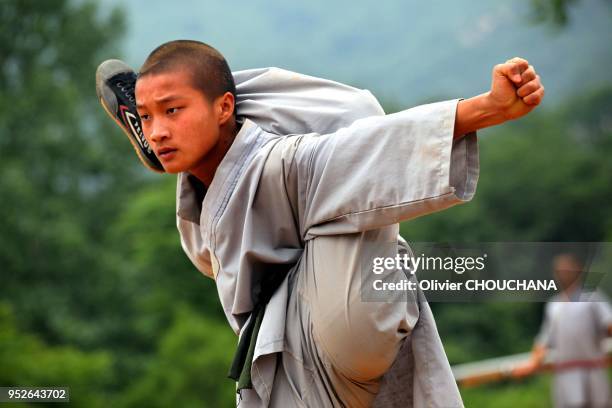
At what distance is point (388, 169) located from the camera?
2543mm

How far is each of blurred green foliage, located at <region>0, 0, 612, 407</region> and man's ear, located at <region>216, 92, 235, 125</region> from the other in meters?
10.2

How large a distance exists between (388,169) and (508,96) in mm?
322

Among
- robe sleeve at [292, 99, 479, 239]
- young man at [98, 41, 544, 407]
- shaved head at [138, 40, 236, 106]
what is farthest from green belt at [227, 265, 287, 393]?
shaved head at [138, 40, 236, 106]

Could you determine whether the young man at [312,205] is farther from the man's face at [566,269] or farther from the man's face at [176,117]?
the man's face at [566,269]

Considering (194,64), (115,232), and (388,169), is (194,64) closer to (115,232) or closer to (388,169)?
(388,169)

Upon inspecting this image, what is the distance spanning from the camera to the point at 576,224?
25953mm

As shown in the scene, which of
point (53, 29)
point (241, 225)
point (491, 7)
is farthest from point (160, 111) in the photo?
point (491, 7)

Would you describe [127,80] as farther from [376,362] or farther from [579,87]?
[579,87]

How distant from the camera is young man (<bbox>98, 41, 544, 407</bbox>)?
8.29 ft

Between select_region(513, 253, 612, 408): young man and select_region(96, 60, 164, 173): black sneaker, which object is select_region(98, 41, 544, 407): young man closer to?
select_region(96, 60, 164, 173): black sneaker

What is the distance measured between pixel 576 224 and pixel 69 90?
11.9 meters

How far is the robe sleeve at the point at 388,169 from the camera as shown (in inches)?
98.0

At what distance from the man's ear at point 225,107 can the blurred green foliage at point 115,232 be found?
1025 centimetres

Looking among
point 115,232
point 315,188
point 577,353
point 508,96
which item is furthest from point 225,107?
point 115,232
